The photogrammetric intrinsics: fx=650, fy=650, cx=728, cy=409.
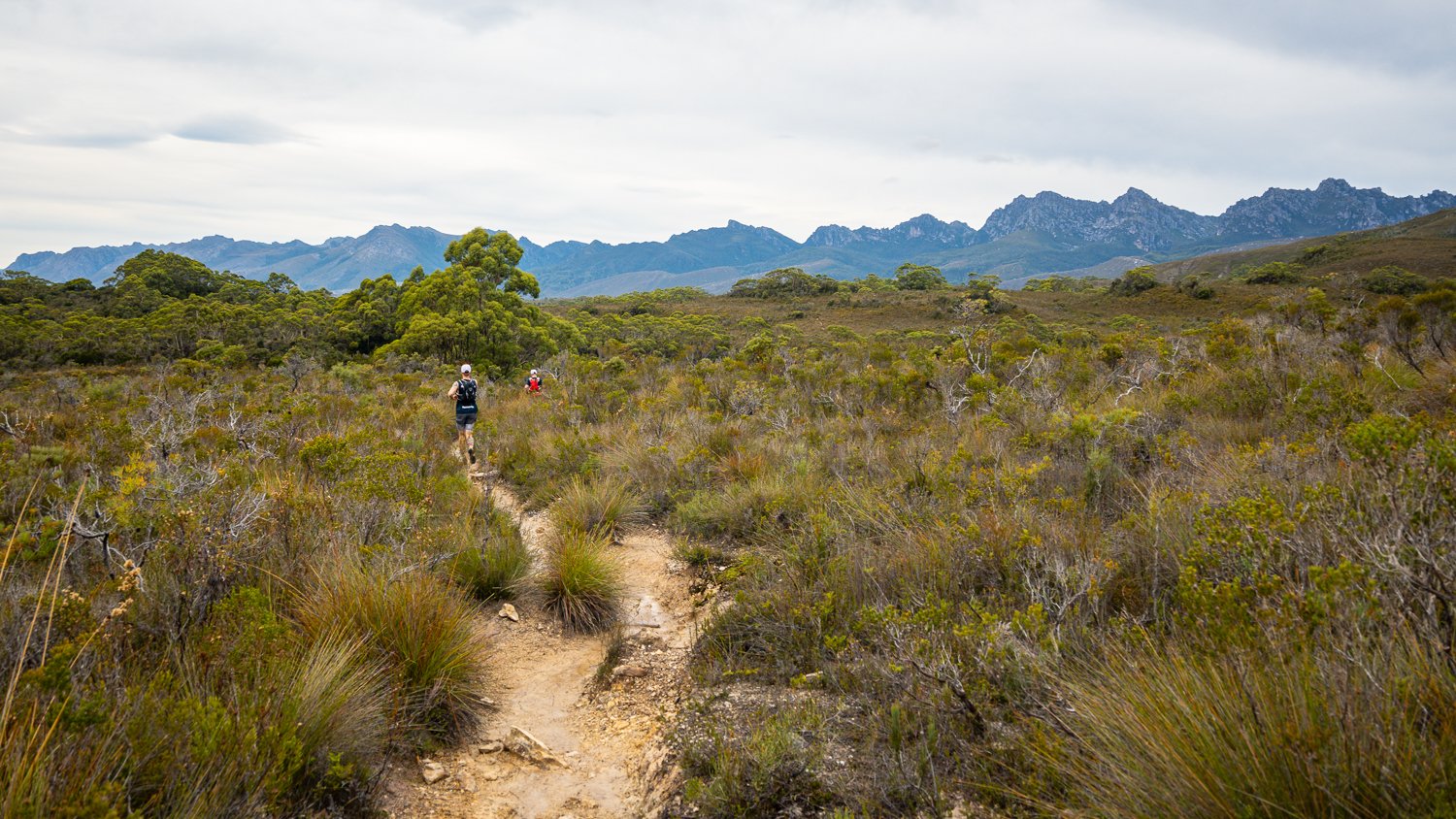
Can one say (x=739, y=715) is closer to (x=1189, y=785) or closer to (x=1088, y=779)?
(x=1088, y=779)

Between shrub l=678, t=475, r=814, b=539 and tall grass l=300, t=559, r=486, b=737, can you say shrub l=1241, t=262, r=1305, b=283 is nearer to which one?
shrub l=678, t=475, r=814, b=539

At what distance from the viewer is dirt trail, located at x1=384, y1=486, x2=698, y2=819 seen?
10.8ft

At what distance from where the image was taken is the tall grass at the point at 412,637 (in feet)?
11.7

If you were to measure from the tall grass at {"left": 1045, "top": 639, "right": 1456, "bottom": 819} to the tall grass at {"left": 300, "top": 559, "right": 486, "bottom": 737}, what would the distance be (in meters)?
3.10

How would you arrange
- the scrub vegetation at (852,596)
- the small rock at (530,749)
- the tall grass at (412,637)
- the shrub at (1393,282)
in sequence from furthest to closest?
the shrub at (1393,282)
the small rock at (530,749)
the tall grass at (412,637)
the scrub vegetation at (852,596)

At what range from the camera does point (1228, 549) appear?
3113 mm

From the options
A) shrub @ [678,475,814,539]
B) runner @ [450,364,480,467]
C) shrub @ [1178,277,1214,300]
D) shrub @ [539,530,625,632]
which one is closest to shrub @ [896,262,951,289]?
shrub @ [1178,277,1214,300]

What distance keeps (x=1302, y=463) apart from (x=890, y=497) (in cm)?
280

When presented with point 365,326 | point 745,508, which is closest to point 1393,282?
point 745,508

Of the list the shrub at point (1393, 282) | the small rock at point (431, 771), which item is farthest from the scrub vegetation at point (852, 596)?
the shrub at point (1393, 282)

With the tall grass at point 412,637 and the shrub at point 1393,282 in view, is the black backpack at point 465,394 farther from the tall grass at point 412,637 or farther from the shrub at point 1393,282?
the shrub at point 1393,282

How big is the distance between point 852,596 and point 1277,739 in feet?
8.48

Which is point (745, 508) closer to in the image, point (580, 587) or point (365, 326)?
point (580, 587)

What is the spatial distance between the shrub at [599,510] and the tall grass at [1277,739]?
4911 millimetres
